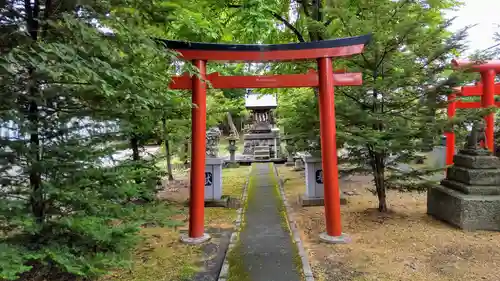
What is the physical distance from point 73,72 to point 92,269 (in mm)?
1760

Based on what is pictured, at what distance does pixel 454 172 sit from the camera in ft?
22.8

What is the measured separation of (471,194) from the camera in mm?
6262

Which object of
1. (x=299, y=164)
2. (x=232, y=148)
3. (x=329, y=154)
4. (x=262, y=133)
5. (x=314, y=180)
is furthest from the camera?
(x=262, y=133)

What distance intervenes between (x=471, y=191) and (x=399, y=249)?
212cm

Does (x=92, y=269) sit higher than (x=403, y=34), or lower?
lower

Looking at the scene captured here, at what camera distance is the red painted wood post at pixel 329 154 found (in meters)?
6.02

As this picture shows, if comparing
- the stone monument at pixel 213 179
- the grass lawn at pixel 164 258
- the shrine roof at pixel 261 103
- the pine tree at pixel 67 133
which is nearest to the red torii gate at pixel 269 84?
the grass lawn at pixel 164 258

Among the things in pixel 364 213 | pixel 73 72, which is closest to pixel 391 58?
pixel 364 213

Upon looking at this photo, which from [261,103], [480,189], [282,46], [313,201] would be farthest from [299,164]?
[282,46]

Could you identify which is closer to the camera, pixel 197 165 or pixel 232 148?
pixel 197 165

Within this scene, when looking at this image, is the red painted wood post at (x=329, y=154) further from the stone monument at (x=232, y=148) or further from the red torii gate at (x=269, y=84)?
the stone monument at (x=232, y=148)

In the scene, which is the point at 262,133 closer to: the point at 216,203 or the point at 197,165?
the point at 216,203

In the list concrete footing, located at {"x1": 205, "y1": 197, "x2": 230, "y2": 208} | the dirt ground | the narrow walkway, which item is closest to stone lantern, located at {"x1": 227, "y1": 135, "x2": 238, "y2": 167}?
the narrow walkway

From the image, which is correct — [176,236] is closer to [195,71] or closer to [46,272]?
[46,272]
